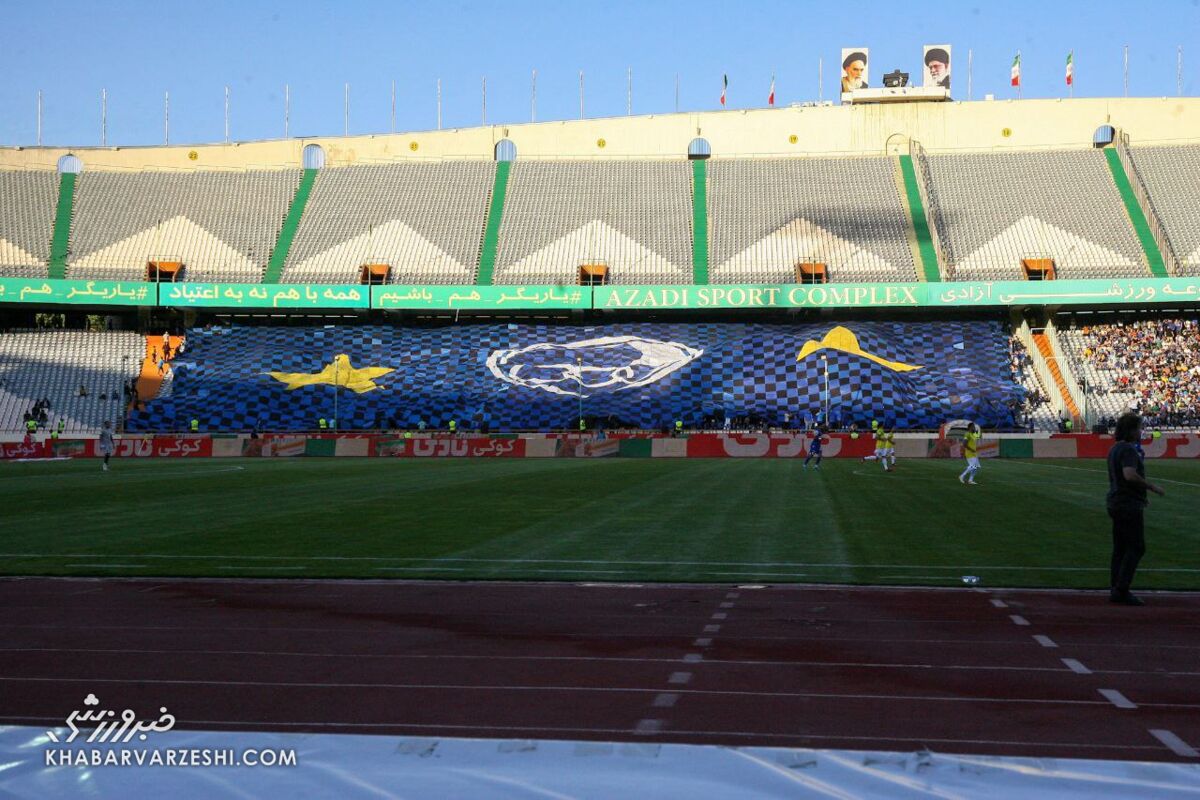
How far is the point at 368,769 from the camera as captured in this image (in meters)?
6.35

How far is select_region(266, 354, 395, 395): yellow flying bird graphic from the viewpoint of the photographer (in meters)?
66.9

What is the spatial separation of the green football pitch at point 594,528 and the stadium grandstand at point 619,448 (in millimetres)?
190

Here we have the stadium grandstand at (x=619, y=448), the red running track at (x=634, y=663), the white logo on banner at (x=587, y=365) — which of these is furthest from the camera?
the white logo on banner at (x=587, y=365)

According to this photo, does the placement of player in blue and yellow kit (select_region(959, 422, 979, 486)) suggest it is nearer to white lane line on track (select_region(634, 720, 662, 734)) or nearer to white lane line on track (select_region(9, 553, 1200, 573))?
white lane line on track (select_region(9, 553, 1200, 573))

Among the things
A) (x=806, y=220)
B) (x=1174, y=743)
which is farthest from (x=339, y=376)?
(x=1174, y=743)

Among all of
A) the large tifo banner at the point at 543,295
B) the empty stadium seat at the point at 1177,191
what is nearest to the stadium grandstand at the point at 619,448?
the large tifo banner at the point at 543,295

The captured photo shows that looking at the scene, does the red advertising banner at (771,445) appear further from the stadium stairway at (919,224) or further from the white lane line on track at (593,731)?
the white lane line on track at (593,731)

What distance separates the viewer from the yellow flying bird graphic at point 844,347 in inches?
2616

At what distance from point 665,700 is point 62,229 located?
77.7 m

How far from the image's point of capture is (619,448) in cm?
5406

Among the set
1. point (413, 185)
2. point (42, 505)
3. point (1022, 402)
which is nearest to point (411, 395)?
point (413, 185)

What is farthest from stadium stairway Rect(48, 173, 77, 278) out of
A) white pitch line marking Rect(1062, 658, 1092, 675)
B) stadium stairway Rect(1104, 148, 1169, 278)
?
white pitch line marking Rect(1062, 658, 1092, 675)

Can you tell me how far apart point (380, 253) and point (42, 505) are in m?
51.8

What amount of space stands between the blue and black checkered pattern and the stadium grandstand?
0.28m
